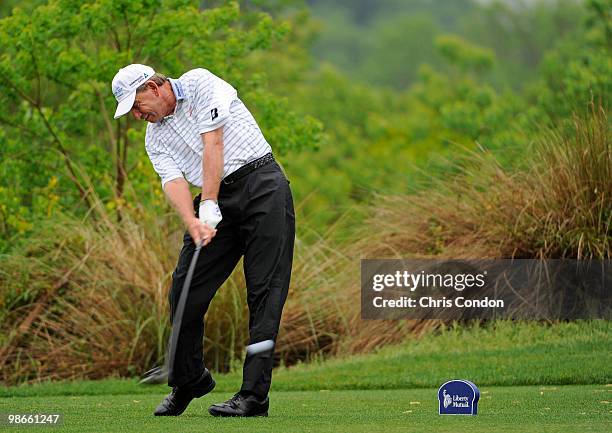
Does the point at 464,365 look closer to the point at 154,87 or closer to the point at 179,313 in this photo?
the point at 179,313

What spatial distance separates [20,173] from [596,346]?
6771mm

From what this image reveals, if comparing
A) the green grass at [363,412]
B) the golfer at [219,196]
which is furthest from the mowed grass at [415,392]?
the golfer at [219,196]

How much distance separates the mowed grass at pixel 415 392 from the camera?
6.37 meters

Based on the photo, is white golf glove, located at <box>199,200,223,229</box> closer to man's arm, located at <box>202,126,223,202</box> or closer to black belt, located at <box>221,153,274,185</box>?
man's arm, located at <box>202,126,223,202</box>

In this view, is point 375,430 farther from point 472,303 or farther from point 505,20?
point 505,20

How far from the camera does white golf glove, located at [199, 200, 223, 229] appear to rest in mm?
6676

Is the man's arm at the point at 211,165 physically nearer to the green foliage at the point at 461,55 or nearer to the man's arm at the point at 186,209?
the man's arm at the point at 186,209

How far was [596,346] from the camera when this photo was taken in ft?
34.5

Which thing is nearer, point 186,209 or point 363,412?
point 186,209

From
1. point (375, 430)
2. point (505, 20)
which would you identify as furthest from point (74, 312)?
point (505, 20)

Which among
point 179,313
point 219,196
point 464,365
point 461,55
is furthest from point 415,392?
point 461,55

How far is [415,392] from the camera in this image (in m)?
8.87

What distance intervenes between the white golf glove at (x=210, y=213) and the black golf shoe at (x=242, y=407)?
0.98 m

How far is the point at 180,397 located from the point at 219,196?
4.01 feet
